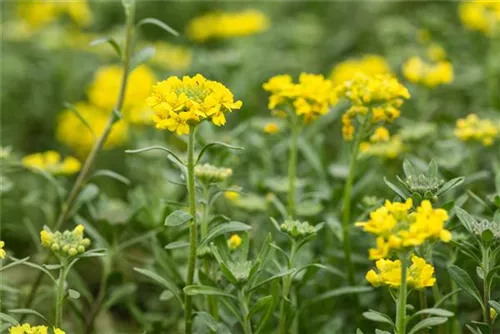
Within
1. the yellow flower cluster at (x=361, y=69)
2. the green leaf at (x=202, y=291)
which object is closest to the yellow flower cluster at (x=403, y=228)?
the green leaf at (x=202, y=291)

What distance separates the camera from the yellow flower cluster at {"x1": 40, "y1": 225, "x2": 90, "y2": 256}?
142 centimetres

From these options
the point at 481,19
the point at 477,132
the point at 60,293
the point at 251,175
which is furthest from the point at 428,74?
the point at 60,293

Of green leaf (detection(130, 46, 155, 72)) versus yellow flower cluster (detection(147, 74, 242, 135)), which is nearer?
yellow flower cluster (detection(147, 74, 242, 135))

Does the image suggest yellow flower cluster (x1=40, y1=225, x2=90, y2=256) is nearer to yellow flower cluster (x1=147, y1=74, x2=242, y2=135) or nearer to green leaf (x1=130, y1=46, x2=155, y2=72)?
yellow flower cluster (x1=147, y1=74, x2=242, y2=135)

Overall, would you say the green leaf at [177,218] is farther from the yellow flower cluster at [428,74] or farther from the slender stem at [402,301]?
the yellow flower cluster at [428,74]

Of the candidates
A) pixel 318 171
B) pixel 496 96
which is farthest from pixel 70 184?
pixel 496 96

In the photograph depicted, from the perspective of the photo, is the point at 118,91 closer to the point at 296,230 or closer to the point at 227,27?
the point at 227,27

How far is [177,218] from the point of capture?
1386 millimetres

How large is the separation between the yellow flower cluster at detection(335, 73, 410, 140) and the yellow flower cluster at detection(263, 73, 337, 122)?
0.15ft

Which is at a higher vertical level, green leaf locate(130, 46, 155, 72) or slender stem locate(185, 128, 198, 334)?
green leaf locate(130, 46, 155, 72)

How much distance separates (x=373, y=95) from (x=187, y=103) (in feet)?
1.42


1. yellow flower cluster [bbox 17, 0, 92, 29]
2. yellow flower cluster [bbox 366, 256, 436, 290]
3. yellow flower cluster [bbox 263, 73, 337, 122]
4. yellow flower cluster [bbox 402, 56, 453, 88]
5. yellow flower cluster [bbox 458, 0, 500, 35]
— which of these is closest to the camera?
yellow flower cluster [bbox 366, 256, 436, 290]

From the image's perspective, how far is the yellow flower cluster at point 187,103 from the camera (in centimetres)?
136

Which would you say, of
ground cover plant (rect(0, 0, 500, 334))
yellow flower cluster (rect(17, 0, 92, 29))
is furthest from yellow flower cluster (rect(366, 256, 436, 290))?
yellow flower cluster (rect(17, 0, 92, 29))
